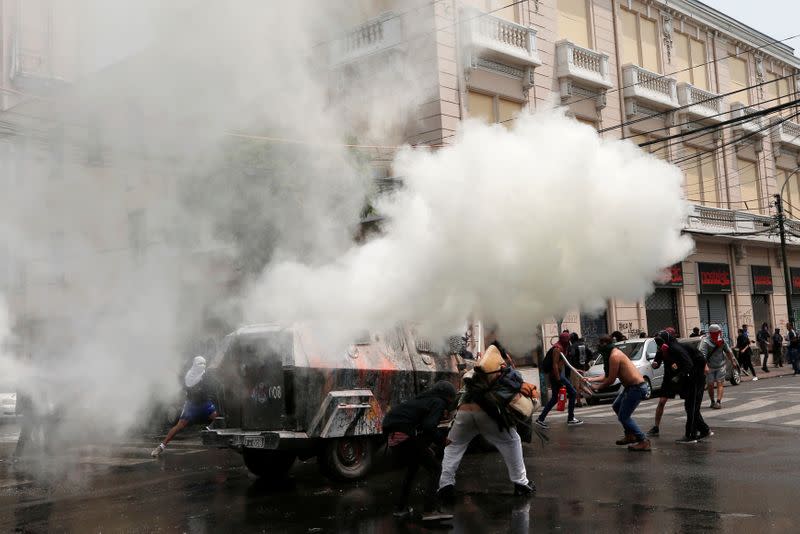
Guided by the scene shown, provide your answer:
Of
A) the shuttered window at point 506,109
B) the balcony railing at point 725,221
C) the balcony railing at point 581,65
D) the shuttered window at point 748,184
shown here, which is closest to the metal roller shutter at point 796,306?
the balcony railing at point 725,221

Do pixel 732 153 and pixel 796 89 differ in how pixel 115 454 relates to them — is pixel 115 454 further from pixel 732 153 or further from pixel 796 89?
pixel 796 89

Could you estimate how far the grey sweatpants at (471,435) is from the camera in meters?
7.21

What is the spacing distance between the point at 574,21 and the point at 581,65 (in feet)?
5.11

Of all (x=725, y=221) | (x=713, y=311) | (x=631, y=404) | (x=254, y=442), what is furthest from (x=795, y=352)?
(x=254, y=442)

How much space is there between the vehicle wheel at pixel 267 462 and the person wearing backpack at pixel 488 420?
2636mm

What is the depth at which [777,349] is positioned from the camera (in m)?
26.5

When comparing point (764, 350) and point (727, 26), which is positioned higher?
point (727, 26)

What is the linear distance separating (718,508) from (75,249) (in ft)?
27.3

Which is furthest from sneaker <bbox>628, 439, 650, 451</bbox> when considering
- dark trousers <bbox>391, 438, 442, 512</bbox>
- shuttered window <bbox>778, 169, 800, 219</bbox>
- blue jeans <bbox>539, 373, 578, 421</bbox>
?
shuttered window <bbox>778, 169, 800, 219</bbox>

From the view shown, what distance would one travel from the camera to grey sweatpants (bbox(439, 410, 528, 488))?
23.7ft

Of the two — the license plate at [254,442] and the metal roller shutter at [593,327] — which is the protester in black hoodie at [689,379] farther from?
the metal roller shutter at [593,327]

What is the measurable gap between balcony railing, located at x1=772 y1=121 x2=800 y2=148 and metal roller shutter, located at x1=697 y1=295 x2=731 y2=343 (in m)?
7.83

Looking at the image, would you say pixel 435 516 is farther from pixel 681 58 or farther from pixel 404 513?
pixel 681 58

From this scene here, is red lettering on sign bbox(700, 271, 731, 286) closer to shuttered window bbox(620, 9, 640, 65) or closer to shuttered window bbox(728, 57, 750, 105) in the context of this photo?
shuttered window bbox(728, 57, 750, 105)
